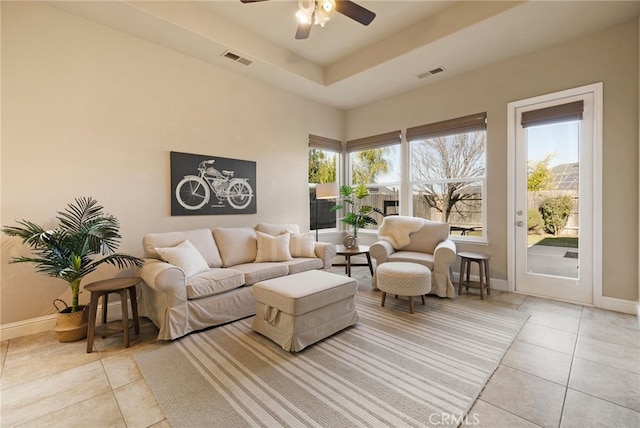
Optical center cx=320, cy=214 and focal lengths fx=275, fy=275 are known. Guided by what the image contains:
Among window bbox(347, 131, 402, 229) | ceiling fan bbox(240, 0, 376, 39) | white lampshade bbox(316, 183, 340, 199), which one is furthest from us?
window bbox(347, 131, 402, 229)

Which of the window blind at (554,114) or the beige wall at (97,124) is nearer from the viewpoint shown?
the beige wall at (97,124)

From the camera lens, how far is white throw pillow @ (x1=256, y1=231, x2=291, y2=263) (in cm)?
342

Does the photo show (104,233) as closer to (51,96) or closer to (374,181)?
(51,96)

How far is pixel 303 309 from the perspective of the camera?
2.15m

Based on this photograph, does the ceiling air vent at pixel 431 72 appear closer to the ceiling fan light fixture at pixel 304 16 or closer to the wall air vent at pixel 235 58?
the ceiling fan light fixture at pixel 304 16

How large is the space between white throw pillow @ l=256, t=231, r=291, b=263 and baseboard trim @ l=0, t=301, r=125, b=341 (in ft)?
6.57

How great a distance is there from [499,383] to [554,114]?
312cm

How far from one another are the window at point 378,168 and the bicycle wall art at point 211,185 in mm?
2178

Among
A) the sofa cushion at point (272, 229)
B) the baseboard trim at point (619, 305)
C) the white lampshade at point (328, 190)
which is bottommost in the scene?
the baseboard trim at point (619, 305)

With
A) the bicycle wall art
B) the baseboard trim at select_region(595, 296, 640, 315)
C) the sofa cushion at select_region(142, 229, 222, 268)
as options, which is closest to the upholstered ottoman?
the sofa cushion at select_region(142, 229, 222, 268)

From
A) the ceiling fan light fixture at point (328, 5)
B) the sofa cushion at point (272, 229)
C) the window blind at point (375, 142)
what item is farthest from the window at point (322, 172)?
the ceiling fan light fixture at point (328, 5)

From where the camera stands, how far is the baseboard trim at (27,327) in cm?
240

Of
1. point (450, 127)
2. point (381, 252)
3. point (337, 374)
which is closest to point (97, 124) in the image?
point (337, 374)

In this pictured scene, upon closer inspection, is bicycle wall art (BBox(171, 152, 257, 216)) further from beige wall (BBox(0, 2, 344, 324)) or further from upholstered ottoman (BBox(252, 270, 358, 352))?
upholstered ottoman (BBox(252, 270, 358, 352))
